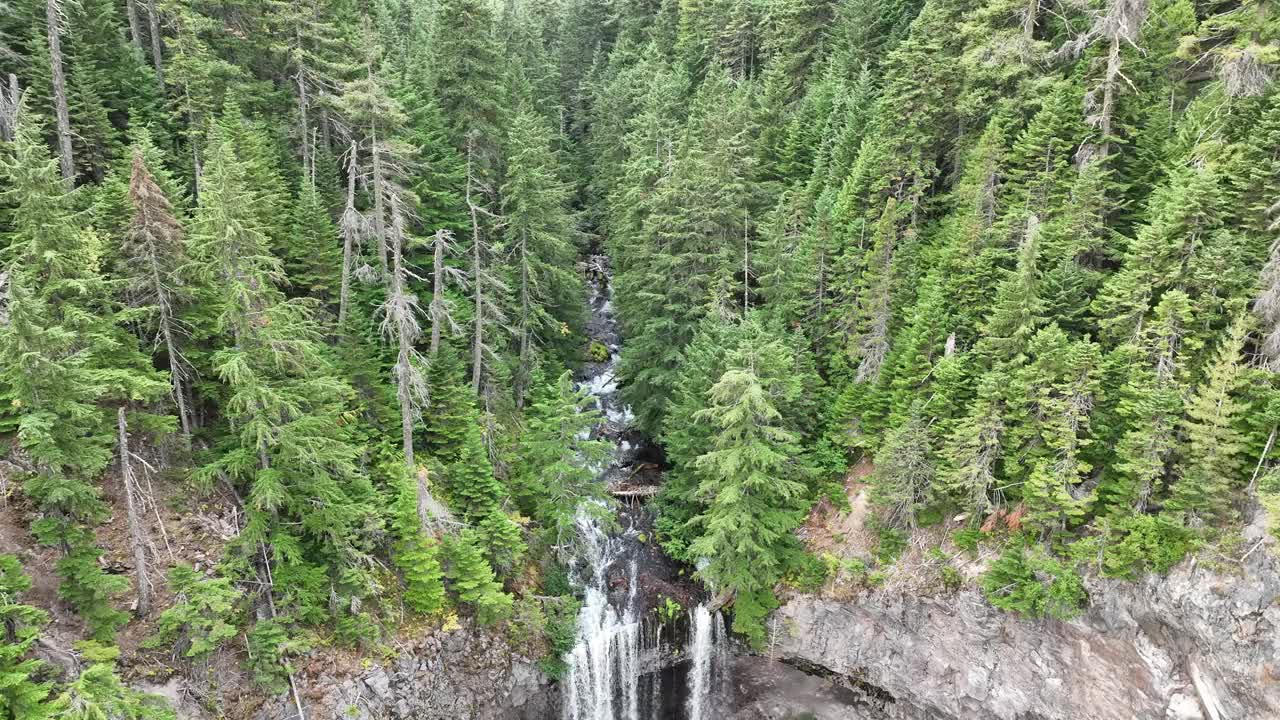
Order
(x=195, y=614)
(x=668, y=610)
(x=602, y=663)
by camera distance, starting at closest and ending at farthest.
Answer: (x=195, y=614) < (x=602, y=663) < (x=668, y=610)

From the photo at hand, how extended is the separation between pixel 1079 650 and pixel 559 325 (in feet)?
80.1

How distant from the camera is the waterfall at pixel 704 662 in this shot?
28109 millimetres

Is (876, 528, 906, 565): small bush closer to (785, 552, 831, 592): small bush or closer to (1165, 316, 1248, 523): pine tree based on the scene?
(785, 552, 831, 592): small bush

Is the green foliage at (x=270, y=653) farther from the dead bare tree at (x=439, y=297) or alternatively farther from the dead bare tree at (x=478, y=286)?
the dead bare tree at (x=478, y=286)

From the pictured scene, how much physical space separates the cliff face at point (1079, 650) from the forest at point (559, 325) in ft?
3.21

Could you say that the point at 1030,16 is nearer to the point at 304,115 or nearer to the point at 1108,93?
the point at 1108,93

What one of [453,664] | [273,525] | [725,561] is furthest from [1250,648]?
[273,525]

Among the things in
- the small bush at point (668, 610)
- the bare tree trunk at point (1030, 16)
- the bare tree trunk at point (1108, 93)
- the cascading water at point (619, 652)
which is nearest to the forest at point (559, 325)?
the bare tree trunk at point (1030, 16)

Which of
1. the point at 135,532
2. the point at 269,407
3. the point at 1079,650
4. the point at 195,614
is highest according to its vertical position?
the point at 269,407

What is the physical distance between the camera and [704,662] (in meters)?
28.1

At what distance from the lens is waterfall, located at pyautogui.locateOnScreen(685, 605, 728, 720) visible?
28.1m

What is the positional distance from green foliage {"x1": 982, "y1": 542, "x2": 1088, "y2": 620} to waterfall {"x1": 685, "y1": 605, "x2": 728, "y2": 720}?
33.7 feet

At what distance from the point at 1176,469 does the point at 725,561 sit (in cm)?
1449

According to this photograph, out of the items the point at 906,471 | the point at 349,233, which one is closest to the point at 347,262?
the point at 349,233
